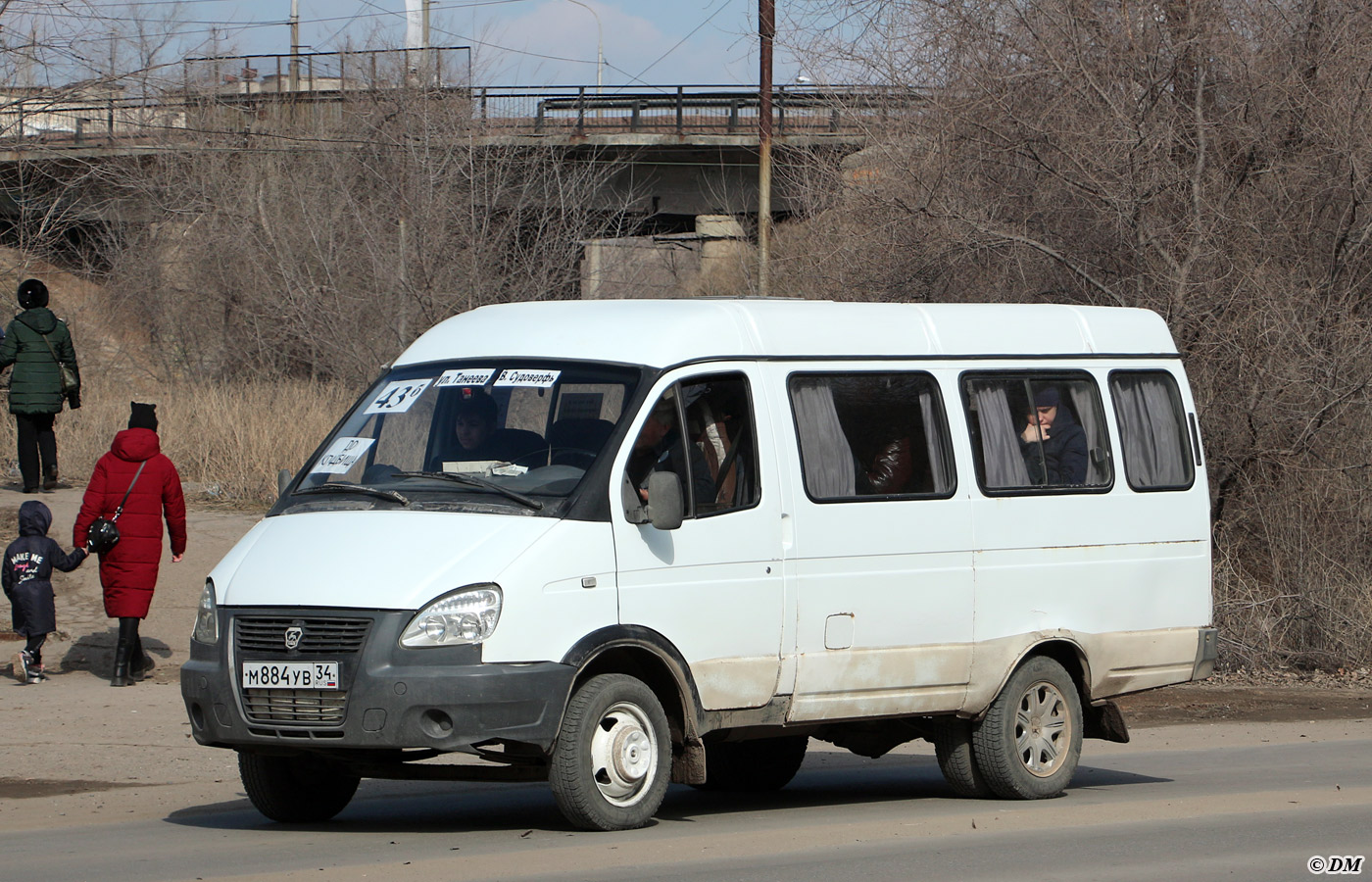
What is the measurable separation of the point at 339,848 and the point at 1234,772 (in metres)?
5.64

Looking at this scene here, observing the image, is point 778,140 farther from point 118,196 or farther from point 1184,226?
point 118,196

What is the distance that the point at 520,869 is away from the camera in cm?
628

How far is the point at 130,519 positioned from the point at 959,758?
21.0 feet

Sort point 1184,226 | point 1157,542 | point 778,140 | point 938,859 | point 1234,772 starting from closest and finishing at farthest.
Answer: point 938,859, point 1157,542, point 1234,772, point 1184,226, point 778,140

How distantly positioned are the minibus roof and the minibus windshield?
0.45ft

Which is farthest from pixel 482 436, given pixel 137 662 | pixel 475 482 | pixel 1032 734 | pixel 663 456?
pixel 137 662

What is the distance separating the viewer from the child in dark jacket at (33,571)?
38.0 feet

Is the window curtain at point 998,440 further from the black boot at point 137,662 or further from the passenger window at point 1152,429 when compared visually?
the black boot at point 137,662

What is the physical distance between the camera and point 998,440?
873cm

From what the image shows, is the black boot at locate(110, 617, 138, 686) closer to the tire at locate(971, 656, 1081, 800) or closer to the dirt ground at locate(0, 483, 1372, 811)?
the dirt ground at locate(0, 483, 1372, 811)

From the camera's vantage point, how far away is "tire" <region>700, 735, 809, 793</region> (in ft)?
30.5

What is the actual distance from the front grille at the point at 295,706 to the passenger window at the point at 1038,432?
357 cm

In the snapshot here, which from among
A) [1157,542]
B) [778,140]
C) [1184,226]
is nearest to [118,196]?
[778,140]

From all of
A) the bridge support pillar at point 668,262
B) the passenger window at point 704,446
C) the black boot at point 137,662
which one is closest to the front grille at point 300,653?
the passenger window at point 704,446
